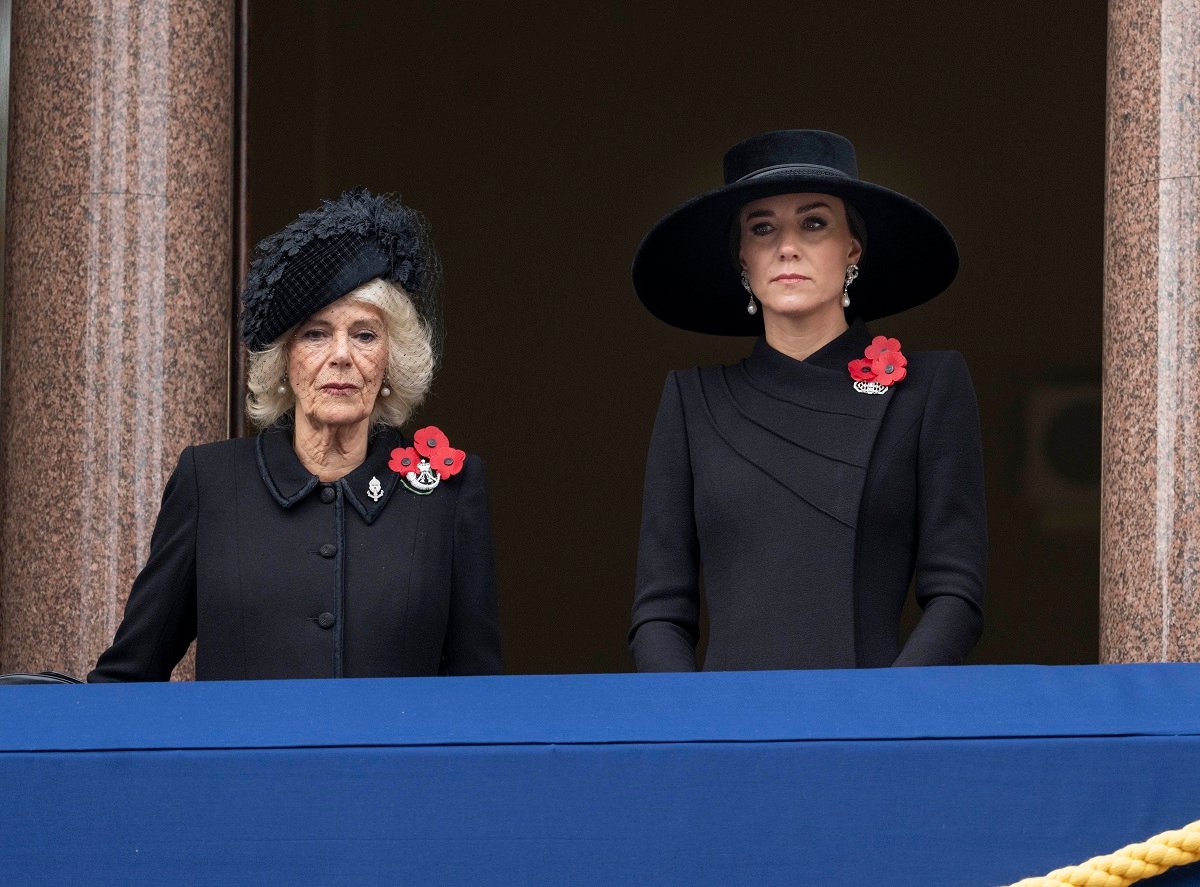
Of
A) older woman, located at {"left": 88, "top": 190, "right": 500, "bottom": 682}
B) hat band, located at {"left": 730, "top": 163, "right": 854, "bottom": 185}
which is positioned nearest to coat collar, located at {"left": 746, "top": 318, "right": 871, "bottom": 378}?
hat band, located at {"left": 730, "top": 163, "right": 854, "bottom": 185}

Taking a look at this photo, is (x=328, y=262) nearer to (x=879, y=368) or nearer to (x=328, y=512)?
(x=328, y=512)

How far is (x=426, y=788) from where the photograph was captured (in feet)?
8.20

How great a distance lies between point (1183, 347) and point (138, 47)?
2.77 meters

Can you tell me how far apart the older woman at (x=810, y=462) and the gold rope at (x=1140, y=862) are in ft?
2.94

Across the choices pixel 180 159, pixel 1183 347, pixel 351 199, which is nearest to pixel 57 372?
pixel 180 159

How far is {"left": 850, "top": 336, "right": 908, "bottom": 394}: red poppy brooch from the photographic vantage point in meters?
3.57

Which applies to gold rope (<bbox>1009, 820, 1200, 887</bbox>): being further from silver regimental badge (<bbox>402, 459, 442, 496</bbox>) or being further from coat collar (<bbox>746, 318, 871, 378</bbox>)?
silver regimental badge (<bbox>402, 459, 442, 496</bbox>)

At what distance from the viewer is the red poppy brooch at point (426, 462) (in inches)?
148

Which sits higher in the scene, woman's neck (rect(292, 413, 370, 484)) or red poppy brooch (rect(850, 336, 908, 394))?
red poppy brooch (rect(850, 336, 908, 394))

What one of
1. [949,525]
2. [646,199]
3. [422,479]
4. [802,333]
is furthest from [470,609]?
[646,199]

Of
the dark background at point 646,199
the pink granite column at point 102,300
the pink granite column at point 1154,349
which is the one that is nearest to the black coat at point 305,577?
the pink granite column at point 102,300

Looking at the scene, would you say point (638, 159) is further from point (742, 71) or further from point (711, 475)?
point (711, 475)

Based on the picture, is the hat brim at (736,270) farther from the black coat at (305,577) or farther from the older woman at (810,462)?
the black coat at (305,577)

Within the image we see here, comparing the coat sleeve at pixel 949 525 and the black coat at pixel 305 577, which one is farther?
the black coat at pixel 305 577
